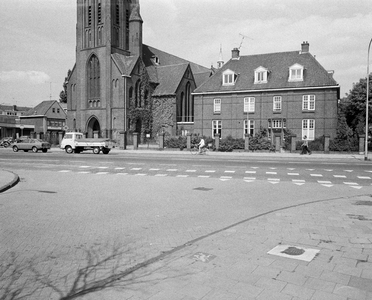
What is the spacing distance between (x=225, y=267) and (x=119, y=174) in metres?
12.1

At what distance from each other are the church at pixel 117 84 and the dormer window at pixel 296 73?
17706mm

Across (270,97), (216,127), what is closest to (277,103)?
(270,97)

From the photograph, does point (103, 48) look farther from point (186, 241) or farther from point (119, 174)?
point (186, 241)

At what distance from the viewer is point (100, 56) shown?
52.8 meters

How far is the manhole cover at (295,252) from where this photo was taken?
16.4 ft

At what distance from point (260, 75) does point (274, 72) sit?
1.71m

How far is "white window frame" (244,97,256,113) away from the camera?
1720 inches

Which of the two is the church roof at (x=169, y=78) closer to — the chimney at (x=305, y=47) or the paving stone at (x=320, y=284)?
the chimney at (x=305, y=47)

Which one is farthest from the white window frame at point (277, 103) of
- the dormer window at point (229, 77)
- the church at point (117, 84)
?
the church at point (117, 84)

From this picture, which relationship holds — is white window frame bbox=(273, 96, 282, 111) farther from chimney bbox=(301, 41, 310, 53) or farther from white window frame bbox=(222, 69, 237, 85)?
chimney bbox=(301, 41, 310, 53)

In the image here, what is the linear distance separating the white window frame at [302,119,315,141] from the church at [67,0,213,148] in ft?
61.3

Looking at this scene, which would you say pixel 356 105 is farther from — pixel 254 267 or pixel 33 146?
pixel 254 267

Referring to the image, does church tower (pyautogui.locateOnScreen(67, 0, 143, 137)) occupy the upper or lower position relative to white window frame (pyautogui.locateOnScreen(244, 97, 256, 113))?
upper

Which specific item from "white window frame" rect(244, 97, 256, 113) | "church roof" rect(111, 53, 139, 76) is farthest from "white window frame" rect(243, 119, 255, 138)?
"church roof" rect(111, 53, 139, 76)
